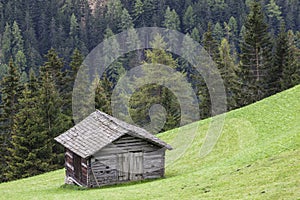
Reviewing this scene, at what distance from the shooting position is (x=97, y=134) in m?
37.7

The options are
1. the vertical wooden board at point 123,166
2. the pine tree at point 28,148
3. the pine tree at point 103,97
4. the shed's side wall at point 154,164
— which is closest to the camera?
the vertical wooden board at point 123,166

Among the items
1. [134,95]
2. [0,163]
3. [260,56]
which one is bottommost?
[0,163]

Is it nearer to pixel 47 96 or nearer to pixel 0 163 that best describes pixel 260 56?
pixel 47 96

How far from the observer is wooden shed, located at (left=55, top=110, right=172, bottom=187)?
36594mm

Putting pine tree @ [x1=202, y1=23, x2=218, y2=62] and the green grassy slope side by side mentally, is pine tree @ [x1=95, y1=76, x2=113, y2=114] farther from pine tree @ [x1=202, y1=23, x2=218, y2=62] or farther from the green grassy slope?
pine tree @ [x1=202, y1=23, x2=218, y2=62]

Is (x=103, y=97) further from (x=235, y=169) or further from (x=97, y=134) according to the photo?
(x=235, y=169)

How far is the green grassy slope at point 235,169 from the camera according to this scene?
27.9 metres

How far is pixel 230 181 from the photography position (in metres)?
30.3

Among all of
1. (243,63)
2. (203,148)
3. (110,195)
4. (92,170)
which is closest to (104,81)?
(243,63)

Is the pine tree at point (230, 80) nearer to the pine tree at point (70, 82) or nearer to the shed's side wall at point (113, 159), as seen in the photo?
the pine tree at point (70, 82)

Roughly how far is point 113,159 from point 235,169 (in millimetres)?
8282

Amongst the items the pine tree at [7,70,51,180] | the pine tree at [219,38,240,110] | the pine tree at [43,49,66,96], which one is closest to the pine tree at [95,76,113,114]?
the pine tree at [43,49,66,96]

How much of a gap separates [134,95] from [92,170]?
146 ft

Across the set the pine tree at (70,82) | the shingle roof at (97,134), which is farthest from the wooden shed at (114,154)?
the pine tree at (70,82)
